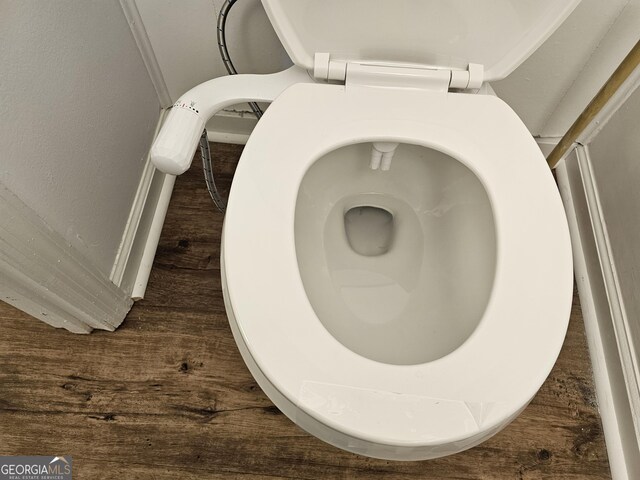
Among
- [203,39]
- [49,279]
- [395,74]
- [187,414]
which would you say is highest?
[203,39]

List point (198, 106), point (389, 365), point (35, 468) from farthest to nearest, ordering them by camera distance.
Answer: point (35, 468) → point (198, 106) → point (389, 365)

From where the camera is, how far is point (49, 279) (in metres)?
0.67

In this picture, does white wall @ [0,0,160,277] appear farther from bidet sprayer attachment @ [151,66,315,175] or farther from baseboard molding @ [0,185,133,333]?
bidet sprayer attachment @ [151,66,315,175]

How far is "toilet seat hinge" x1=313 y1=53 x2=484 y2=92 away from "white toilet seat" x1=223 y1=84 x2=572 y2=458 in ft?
0.06

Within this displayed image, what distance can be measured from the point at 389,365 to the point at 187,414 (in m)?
0.47

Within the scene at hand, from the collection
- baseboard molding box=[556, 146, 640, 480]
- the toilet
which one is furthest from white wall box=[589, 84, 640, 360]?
the toilet

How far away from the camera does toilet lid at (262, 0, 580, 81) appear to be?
0.60 meters

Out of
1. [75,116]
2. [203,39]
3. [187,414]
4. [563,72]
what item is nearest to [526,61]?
[563,72]

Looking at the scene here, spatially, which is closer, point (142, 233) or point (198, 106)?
point (198, 106)

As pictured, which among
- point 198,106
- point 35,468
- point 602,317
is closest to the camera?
point 198,106

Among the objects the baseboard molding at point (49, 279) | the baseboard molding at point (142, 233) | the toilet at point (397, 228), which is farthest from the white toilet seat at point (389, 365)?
the baseboard molding at point (142, 233)

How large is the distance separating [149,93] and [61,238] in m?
0.38

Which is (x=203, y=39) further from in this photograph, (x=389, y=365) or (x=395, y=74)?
(x=389, y=365)

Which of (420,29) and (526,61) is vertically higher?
(526,61)
